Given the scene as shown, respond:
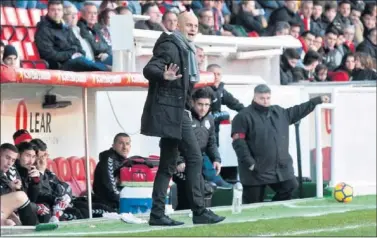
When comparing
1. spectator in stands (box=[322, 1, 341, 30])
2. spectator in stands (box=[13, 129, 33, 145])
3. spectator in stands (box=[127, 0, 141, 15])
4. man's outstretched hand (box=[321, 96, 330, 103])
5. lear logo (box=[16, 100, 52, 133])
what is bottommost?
spectator in stands (box=[13, 129, 33, 145])

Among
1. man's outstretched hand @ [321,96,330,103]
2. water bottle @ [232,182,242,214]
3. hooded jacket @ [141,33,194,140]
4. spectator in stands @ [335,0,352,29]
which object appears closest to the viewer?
hooded jacket @ [141,33,194,140]

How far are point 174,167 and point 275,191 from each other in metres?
4.17

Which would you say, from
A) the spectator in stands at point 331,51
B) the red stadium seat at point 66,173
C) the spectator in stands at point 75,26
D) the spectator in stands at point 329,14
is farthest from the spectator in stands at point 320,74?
the red stadium seat at point 66,173

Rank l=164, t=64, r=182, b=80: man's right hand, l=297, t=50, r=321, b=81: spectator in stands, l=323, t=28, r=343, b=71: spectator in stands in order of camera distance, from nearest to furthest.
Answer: l=164, t=64, r=182, b=80: man's right hand, l=297, t=50, r=321, b=81: spectator in stands, l=323, t=28, r=343, b=71: spectator in stands

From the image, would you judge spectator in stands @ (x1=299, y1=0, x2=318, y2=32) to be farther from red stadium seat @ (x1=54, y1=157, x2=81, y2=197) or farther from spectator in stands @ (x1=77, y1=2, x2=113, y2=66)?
red stadium seat @ (x1=54, y1=157, x2=81, y2=197)

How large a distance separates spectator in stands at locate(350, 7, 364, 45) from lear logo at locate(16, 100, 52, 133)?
31.7 ft

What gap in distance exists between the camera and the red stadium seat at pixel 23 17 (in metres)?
17.5

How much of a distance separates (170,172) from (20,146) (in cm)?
239

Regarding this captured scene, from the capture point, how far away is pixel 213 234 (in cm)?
1090

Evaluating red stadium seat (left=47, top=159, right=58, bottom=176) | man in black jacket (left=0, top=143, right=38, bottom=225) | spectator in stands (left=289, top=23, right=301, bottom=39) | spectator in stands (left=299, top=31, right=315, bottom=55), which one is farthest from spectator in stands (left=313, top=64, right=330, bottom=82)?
man in black jacket (left=0, top=143, right=38, bottom=225)

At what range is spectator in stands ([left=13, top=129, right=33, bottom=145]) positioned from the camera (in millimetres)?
14227

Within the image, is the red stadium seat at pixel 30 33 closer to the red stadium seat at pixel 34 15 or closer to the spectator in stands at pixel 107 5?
the red stadium seat at pixel 34 15

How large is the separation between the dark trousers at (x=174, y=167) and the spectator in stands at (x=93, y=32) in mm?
5125

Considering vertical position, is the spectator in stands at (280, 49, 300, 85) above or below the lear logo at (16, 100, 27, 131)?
above
